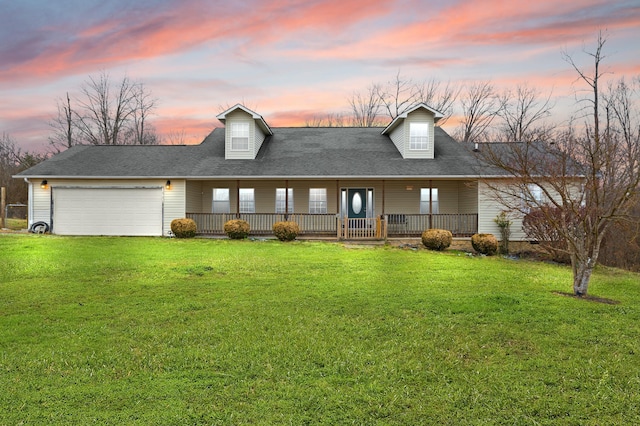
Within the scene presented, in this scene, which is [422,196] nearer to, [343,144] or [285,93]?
[343,144]

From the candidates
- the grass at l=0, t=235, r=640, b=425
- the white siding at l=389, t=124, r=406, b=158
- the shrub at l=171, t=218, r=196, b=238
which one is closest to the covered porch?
the shrub at l=171, t=218, r=196, b=238

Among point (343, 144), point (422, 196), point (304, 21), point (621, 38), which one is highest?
point (621, 38)

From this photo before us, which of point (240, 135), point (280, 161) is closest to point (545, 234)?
point (280, 161)

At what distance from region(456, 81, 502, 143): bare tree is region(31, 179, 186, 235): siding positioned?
2659 cm

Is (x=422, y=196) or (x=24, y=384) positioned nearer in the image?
(x=24, y=384)

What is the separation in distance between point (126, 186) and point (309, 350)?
1771 centimetres

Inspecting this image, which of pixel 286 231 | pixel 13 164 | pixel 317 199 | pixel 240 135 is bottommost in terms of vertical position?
pixel 286 231

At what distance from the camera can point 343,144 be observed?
2369 centimetres

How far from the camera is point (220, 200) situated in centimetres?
2214

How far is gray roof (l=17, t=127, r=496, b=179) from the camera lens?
20047 mm

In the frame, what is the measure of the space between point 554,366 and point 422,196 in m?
17.1

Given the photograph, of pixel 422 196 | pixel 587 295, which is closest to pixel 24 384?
pixel 587 295

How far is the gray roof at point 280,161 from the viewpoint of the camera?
65.8ft

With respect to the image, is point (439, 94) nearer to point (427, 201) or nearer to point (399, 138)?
point (399, 138)
